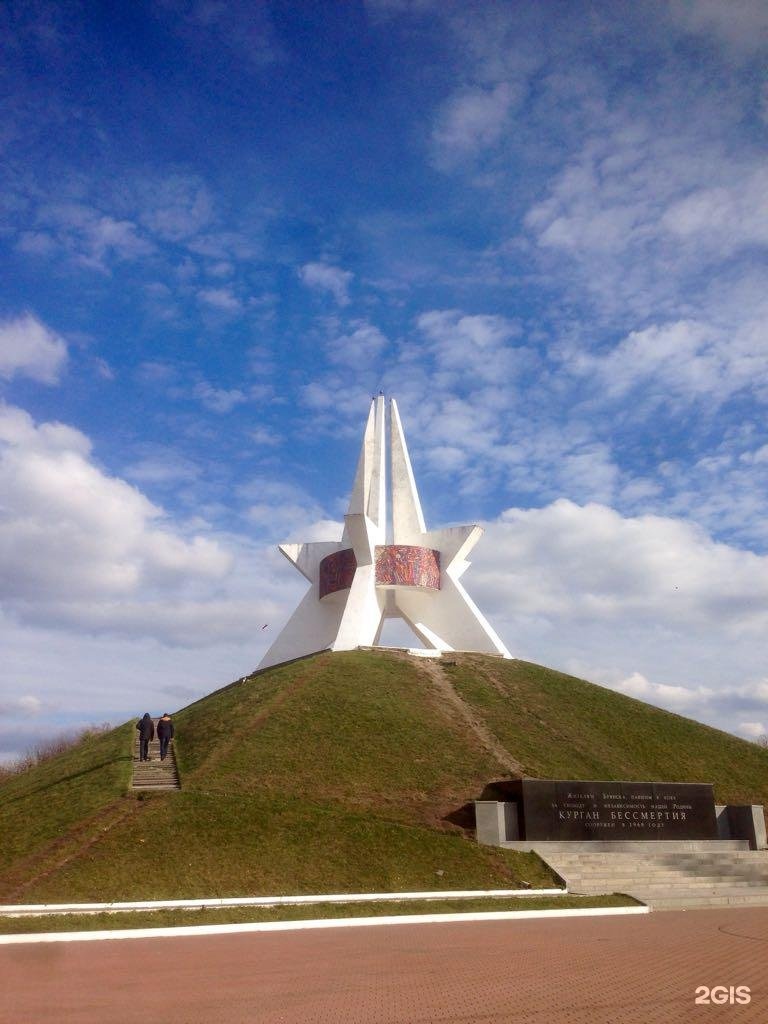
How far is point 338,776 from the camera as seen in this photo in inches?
787

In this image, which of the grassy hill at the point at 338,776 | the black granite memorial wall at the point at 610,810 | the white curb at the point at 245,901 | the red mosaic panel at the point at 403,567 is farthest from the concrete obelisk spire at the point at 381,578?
the white curb at the point at 245,901

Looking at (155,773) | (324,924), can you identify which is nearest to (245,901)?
(324,924)

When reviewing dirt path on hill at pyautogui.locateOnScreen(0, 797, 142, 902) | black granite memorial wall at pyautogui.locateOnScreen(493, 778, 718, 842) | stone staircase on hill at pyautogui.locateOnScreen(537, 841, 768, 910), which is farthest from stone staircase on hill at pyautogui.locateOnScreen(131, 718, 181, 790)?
stone staircase on hill at pyautogui.locateOnScreen(537, 841, 768, 910)

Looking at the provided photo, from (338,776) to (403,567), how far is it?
12972 mm

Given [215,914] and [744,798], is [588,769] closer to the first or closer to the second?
[744,798]

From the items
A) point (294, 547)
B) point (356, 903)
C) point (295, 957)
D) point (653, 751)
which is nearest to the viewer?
point (295, 957)

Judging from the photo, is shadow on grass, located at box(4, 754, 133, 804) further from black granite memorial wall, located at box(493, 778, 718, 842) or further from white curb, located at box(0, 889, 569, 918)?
black granite memorial wall, located at box(493, 778, 718, 842)

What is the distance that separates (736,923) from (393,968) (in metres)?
6.52

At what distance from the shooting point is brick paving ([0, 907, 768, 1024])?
6055mm

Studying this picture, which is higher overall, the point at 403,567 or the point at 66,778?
the point at 403,567

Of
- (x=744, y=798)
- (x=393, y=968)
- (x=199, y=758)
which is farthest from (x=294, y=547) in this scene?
(x=393, y=968)

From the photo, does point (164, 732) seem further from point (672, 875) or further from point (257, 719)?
point (672, 875)

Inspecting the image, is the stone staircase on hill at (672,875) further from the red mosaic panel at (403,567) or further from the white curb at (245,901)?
the red mosaic panel at (403,567)

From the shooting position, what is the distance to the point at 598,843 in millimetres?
17516
